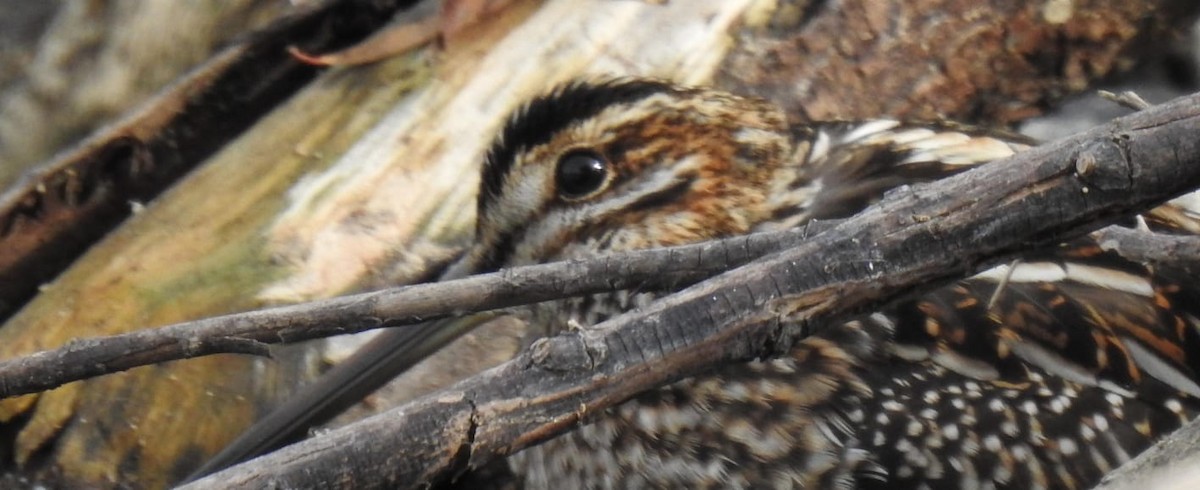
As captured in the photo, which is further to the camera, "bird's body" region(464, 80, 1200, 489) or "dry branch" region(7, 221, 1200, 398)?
"bird's body" region(464, 80, 1200, 489)

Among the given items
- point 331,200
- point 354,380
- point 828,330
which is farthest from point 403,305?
point 331,200

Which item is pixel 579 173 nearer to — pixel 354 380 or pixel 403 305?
pixel 354 380

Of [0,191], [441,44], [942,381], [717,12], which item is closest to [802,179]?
[942,381]

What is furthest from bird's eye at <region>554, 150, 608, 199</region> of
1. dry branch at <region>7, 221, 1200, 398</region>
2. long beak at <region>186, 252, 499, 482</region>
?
dry branch at <region>7, 221, 1200, 398</region>

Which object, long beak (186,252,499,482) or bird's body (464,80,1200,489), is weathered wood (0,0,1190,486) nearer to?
long beak (186,252,499,482)

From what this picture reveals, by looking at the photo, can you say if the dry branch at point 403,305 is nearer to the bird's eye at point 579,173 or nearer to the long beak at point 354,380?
the bird's eye at point 579,173

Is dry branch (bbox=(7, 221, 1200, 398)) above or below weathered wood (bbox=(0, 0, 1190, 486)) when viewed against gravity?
above

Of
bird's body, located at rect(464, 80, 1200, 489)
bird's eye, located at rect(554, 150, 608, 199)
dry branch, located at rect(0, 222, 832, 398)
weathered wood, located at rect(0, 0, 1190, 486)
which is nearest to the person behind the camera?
dry branch, located at rect(0, 222, 832, 398)
